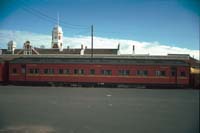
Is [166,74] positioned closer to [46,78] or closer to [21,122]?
[46,78]

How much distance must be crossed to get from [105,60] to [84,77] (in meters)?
2.94

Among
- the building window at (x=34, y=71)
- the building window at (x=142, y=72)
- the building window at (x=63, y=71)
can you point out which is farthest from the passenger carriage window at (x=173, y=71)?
the building window at (x=34, y=71)

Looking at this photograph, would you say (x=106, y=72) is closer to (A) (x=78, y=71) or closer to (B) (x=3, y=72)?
(A) (x=78, y=71)

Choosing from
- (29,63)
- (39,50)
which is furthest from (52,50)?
(29,63)

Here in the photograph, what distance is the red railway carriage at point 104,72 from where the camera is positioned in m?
23.9

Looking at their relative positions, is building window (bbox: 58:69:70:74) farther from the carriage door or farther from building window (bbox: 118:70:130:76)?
building window (bbox: 118:70:130:76)

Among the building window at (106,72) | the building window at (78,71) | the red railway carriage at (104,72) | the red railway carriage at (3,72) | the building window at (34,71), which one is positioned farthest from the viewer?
the red railway carriage at (3,72)

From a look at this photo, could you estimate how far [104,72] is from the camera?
24.5 metres

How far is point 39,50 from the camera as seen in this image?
50.8 m

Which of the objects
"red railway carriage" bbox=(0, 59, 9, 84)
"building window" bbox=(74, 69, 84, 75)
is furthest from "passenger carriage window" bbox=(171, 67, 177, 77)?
"red railway carriage" bbox=(0, 59, 9, 84)

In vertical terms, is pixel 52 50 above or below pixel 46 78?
above

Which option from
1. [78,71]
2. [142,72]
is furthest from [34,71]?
[142,72]

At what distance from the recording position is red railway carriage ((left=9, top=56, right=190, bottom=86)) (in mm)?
23906

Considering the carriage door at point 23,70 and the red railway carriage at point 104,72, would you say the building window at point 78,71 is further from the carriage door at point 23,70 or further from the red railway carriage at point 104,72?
the carriage door at point 23,70
